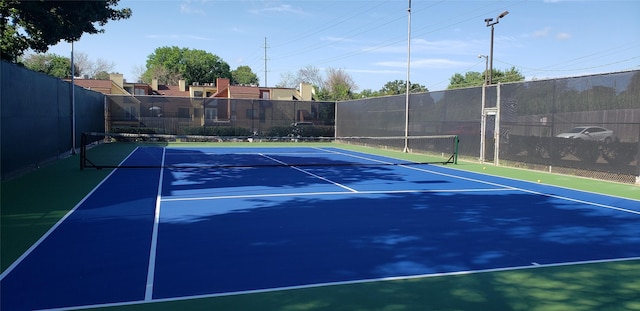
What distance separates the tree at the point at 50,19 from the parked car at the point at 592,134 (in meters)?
15.1

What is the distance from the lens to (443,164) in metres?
18.3

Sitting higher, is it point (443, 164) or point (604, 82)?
point (604, 82)

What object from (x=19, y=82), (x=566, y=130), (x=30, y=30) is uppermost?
(x=30, y=30)

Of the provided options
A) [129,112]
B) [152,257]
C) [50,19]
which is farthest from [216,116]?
[152,257]

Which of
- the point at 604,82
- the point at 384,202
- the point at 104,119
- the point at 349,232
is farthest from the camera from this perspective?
the point at 104,119

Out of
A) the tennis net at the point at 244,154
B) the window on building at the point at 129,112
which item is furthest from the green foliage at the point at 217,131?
the window on building at the point at 129,112

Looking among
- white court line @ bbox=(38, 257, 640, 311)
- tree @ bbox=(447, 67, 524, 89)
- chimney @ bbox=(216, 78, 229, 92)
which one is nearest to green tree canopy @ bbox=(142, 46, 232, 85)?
chimney @ bbox=(216, 78, 229, 92)

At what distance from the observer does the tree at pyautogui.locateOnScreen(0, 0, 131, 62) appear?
1348 centimetres

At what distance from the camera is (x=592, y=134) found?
1376 cm

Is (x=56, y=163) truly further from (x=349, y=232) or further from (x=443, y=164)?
(x=443, y=164)

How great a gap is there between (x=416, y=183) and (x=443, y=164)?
6.07m

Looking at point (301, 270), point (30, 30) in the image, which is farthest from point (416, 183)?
point (30, 30)

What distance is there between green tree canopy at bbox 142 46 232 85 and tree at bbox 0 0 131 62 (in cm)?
7528

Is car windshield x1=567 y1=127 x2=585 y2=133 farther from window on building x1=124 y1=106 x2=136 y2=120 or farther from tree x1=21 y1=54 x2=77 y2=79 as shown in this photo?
tree x1=21 y1=54 x2=77 y2=79
